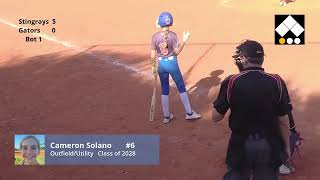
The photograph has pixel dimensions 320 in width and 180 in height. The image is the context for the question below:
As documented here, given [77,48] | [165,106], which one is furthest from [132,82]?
[77,48]

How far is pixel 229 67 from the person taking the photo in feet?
39.6

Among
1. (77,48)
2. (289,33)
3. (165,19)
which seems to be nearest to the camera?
(165,19)

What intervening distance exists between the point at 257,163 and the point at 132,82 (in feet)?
24.7

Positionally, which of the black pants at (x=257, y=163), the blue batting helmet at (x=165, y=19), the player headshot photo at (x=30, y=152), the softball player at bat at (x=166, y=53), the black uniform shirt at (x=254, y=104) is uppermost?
the blue batting helmet at (x=165, y=19)

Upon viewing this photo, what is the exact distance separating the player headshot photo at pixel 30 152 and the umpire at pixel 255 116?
11.8 ft

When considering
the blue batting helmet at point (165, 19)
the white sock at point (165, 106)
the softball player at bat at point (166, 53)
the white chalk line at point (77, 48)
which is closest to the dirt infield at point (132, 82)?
the white chalk line at point (77, 48)

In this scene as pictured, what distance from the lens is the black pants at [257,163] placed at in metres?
3.88

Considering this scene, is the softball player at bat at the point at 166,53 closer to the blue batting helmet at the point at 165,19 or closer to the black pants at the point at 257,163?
the blue batting helmet at the point at 165,19

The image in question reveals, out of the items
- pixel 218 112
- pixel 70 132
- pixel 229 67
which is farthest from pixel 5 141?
pixel 229 67

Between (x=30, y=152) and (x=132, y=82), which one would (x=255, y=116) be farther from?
(x=132, y=82)

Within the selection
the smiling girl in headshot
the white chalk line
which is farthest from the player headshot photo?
the white chalk line

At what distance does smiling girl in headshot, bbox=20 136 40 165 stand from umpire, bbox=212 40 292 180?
11.9 feet

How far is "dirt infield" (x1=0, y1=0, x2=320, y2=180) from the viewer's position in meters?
6.84

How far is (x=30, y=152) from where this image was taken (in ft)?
22.7
